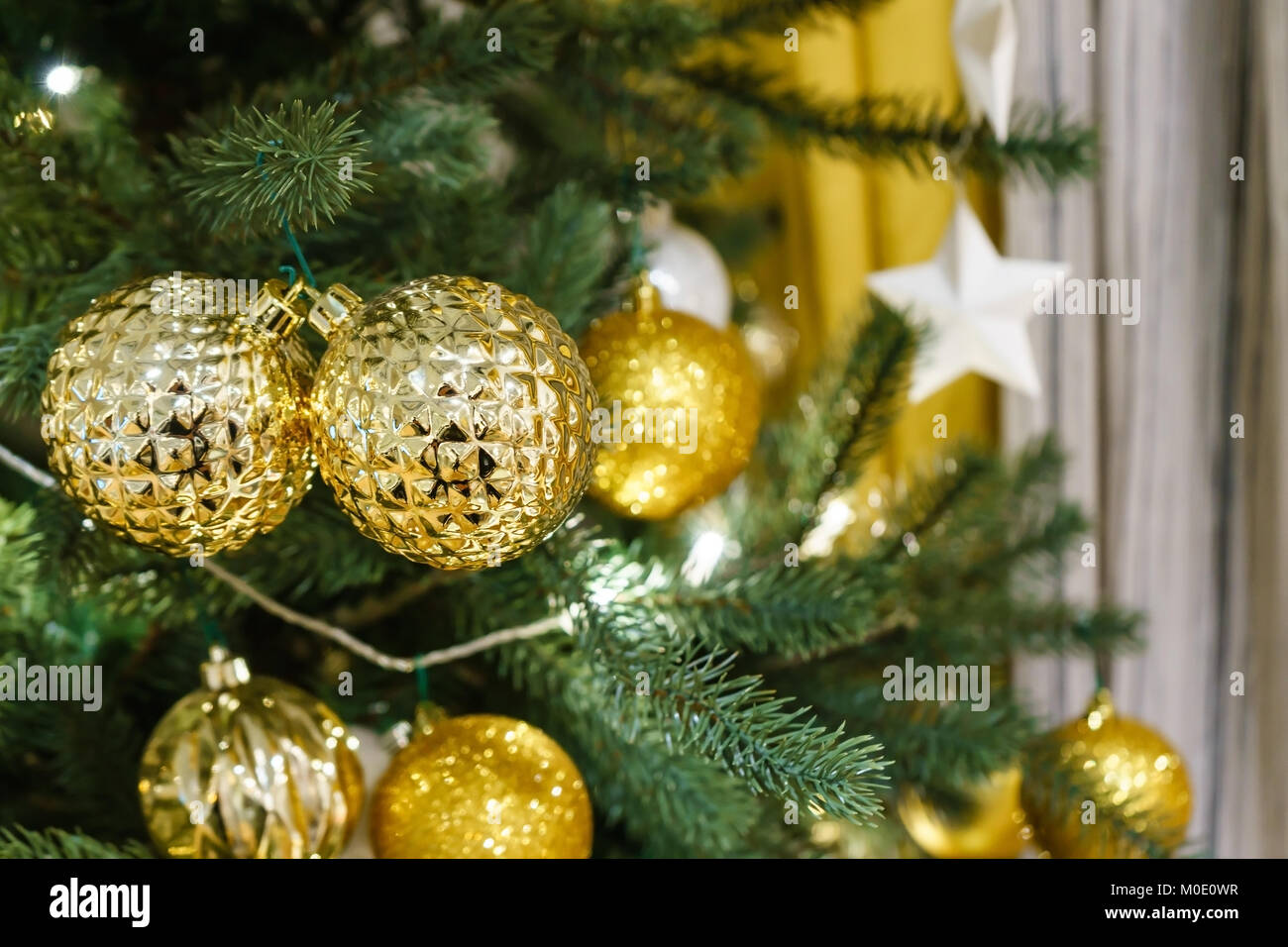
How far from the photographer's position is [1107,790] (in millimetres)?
538

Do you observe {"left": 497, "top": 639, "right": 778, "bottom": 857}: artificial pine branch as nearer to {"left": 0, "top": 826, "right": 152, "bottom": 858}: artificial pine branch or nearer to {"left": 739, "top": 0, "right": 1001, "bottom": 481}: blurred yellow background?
{"left": 0, "top": 826, "right": 152, "bottom": 858}: artificial pine branch

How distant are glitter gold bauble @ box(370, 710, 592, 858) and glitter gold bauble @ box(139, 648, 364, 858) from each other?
0.09 feet

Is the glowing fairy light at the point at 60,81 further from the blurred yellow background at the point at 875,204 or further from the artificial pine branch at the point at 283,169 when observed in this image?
the blurred yellow background at the point at 875,204

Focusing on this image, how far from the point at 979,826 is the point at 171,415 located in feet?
2.32

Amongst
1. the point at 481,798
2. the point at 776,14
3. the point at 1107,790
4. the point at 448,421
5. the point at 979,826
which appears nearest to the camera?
the point at 448,421

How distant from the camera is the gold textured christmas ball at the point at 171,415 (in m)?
0.33

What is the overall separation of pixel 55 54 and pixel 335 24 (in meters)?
0.17

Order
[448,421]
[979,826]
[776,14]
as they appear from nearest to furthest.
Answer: [448,421]
[776,14]
[979,826]

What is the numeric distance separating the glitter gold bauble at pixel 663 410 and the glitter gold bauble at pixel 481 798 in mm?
134

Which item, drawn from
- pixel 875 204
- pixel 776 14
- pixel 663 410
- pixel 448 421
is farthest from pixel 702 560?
pixel 875 204

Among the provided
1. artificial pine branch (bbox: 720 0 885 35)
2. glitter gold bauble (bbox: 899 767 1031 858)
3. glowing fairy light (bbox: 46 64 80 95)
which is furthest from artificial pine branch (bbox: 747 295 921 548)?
glowing fairy light (bbox: 46 64 80 95)

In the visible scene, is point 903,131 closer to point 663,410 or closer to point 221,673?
point 663,410

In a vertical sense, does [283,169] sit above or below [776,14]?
below
